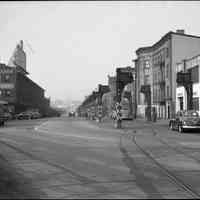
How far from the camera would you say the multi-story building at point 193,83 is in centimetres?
4391

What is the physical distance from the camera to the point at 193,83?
45.5 m

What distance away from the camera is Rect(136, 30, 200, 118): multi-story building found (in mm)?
56250

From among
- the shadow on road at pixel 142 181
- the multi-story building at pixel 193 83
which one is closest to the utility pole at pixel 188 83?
the multi-story building at pixel 193 83

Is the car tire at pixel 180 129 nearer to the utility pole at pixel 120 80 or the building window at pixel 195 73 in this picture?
the utility pole at pixel 120 80

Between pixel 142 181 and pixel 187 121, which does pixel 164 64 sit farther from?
pixel 142 181

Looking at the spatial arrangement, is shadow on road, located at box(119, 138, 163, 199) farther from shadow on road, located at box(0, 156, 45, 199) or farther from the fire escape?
the fire escape

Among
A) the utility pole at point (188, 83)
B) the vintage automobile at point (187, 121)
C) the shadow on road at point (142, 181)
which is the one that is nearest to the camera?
the shadow on road at point (142, 181)

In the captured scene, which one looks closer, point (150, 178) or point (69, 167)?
point (150, 178)

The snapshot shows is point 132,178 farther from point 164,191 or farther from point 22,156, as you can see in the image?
point 22,156

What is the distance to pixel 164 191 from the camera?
705 cm

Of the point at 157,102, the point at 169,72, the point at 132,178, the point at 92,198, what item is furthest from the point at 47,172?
the point at 157,102

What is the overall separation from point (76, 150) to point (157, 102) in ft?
172

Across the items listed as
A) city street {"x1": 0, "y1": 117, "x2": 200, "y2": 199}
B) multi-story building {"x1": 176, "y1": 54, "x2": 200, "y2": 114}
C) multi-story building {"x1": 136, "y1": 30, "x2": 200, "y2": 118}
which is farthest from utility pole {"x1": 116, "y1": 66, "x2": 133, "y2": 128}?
multi-story building {"x1": 136, "y1": 30, "x2": 200, "y2": 118}

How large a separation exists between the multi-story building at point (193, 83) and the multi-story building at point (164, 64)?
8.53ft
